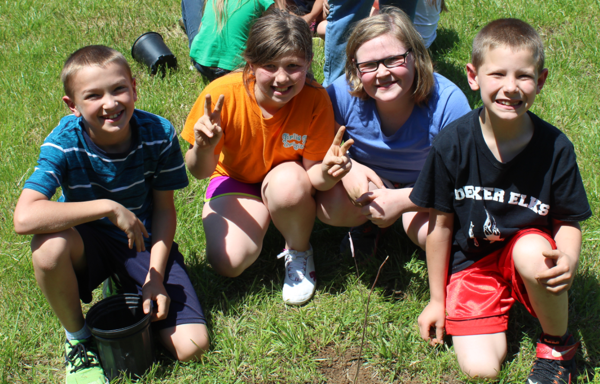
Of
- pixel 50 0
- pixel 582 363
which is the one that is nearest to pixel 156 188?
pixel 582 363

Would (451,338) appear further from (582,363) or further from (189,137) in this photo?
(189,137)

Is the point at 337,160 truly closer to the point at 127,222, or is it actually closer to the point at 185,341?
the point at 127,222

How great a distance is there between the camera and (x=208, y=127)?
2301 millimetres

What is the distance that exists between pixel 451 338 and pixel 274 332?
2.83 feet

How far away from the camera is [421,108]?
2.62 m

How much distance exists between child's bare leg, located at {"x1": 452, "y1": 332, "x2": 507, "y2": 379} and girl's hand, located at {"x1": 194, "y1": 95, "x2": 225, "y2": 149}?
1.46 metres

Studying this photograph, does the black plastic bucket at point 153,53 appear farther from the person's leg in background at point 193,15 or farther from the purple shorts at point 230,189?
the purple shorts at point 230,189

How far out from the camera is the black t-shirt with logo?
2049 mm

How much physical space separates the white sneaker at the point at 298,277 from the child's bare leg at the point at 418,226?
0.57m

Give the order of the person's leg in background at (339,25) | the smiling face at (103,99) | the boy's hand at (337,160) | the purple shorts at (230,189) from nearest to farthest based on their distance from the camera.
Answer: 1. the smiling face at (103,99)
2. the boy's hand at (337,160)
3. the purple shorts at (230,189)
4. the person's leg in background at (339,25)

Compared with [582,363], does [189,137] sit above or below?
above

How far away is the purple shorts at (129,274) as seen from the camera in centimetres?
232

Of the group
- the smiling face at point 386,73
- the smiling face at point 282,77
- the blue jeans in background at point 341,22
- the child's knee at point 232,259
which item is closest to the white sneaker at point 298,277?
the child's knee at point 232,259

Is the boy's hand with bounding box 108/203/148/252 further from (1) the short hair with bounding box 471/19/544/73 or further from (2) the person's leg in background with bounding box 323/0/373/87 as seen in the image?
(2) the person's leg in background with bounding box 323/0/373/87
